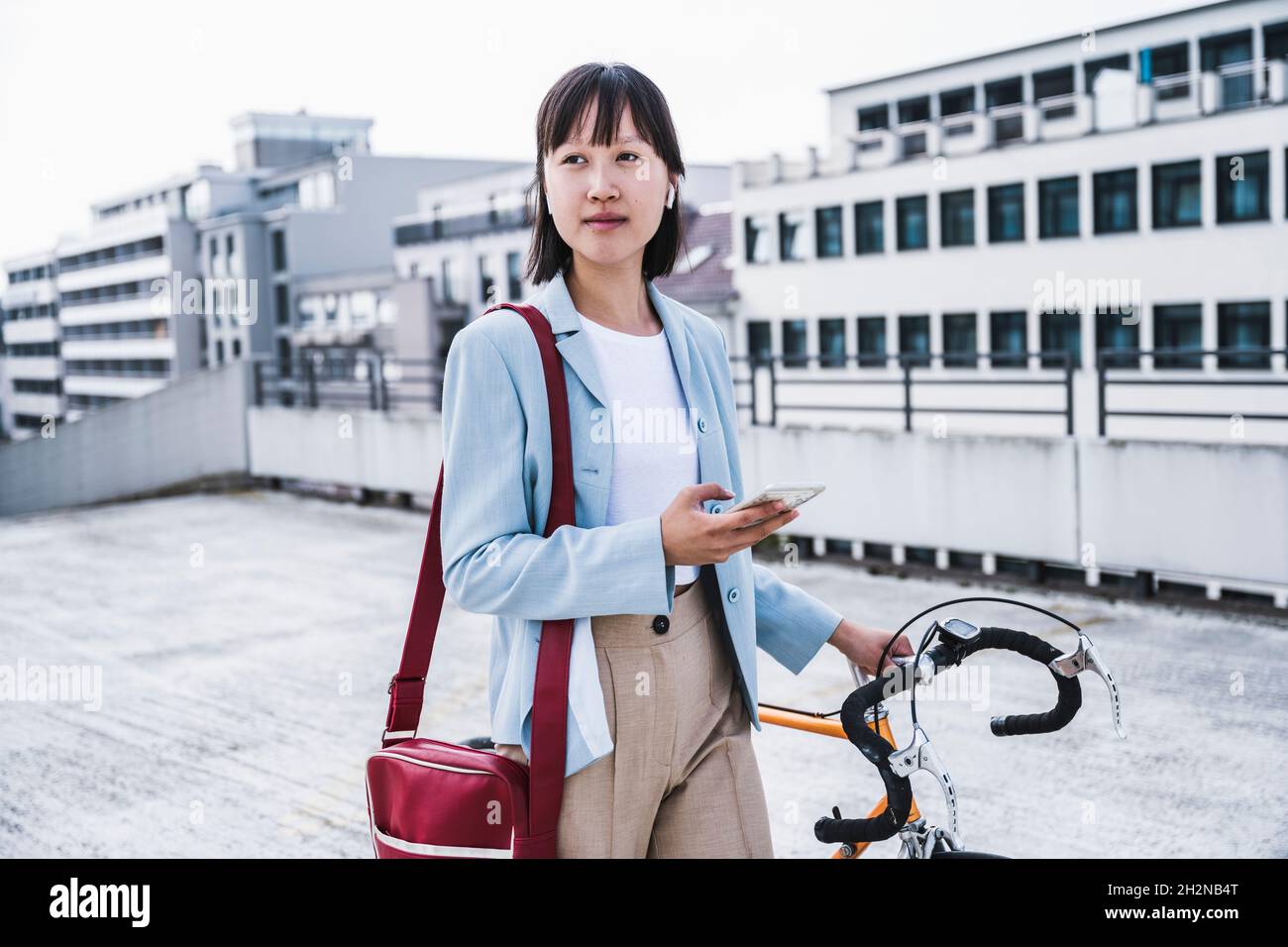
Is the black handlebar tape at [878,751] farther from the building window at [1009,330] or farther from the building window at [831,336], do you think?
the building window at [831,336]

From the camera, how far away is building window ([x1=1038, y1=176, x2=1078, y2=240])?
127 ft

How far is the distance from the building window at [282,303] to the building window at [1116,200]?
42.0m

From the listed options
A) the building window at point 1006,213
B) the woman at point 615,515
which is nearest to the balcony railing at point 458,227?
the building window at point 1006,213

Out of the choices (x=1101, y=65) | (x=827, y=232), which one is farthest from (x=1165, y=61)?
(x=827, y=232)

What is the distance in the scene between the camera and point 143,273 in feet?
278

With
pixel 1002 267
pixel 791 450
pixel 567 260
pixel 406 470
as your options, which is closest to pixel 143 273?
pixel 1002 267

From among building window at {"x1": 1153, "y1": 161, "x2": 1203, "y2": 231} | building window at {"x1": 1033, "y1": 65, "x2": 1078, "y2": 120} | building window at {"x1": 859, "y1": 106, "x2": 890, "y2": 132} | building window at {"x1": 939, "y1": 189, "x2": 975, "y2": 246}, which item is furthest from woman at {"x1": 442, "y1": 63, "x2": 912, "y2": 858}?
building window at {"x1": 859, "y1": 106, "x2": 890, "y2": 132}

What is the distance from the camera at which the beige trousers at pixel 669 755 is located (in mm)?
2104

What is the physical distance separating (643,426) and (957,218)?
4194 centimetres

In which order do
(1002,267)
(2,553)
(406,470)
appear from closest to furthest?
(2,553) < (406,470) < (1002,267)

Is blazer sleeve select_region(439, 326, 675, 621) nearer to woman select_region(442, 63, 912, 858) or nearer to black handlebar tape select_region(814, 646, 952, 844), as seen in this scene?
woman select_region(442, 63, 912, 858)
